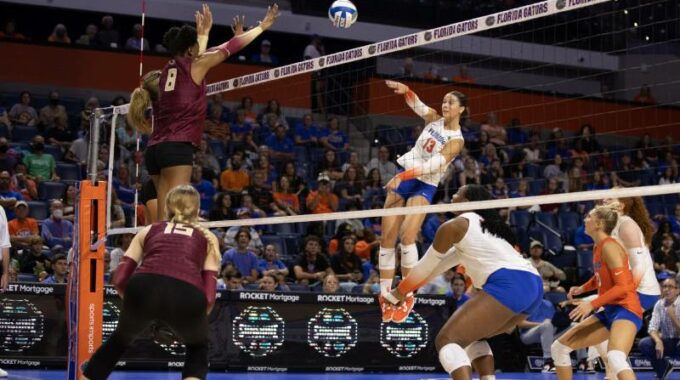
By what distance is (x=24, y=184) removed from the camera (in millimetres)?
16797

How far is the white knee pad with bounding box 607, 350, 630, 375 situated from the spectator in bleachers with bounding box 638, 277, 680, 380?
217 inches

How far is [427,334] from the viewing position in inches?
587

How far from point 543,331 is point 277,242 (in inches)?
181

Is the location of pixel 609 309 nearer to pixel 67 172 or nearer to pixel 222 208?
pixel 222 208

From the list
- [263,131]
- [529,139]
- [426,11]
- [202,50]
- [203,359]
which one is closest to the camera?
[203,359]

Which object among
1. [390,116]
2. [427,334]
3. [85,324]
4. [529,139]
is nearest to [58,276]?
[85,324]

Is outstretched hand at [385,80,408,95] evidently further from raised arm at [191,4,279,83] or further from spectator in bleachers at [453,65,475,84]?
spectator in bleachers at [453,65,475,84]

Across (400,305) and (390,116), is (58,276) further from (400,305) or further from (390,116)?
(390,116)

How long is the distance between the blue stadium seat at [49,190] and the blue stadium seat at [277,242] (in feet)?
11.0

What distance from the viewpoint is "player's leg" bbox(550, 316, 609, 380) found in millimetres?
9445

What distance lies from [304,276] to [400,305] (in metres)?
5.74

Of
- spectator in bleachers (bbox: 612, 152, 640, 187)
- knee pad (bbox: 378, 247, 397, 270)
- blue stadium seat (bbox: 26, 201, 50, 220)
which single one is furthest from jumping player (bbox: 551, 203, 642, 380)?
spectator in bleachers (bbox: 612, 152, 640, 187)

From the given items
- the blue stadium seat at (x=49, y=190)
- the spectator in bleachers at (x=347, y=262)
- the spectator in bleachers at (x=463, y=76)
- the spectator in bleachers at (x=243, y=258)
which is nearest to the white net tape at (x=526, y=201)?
the spectator in bleachers at (x=243, y=258)

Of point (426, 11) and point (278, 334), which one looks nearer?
point (278, 334)
